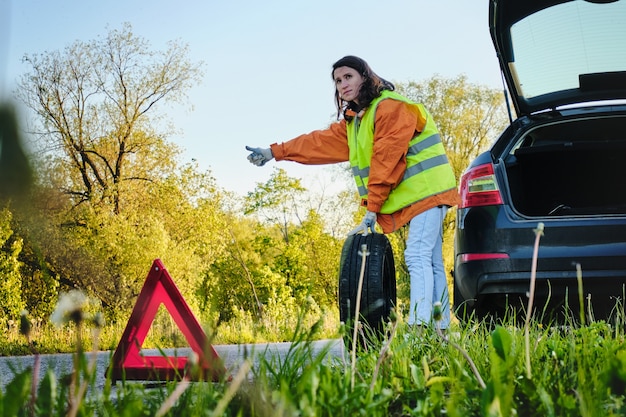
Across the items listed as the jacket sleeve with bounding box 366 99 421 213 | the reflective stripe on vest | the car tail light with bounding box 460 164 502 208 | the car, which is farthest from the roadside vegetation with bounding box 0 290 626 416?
the reflective stripe on vest

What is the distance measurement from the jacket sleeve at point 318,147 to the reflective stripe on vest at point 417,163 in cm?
58

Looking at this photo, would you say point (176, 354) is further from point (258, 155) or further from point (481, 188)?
point (258, 155)

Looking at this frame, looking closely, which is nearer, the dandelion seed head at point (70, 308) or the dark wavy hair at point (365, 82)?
the dandelion seed head at point (70, 308)

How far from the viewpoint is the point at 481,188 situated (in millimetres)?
4246

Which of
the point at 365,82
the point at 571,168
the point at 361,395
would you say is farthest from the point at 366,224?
the point at 361,395

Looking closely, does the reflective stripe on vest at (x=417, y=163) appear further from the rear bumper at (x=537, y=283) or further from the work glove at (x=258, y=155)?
the work glove at (x=258, y=155)

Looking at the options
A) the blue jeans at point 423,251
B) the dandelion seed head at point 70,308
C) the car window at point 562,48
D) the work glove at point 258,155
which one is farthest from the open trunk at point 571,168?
the dandelion seed head at point 70,308

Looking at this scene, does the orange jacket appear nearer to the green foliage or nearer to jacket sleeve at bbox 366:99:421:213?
jacket sleeve at bbox 366:99:421:213

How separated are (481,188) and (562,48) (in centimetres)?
121

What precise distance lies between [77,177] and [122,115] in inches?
102

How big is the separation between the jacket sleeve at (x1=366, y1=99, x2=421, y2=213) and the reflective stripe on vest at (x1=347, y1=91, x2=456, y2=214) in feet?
0.28

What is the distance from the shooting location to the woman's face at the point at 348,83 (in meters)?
4.75

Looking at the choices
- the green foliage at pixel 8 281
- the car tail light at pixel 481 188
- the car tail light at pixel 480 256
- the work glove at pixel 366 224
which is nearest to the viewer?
the car tail light at pixel 480 256

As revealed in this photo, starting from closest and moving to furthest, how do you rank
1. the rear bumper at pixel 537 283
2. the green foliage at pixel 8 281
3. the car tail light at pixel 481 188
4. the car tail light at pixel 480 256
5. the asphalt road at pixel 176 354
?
the asphalt road at pixel 176 354 → the rear bumper at pixel 537 283 → the car tail light at pixel 480 256 → the car tail light at pixel 481 188 → the green foliage at pixel 8 281
